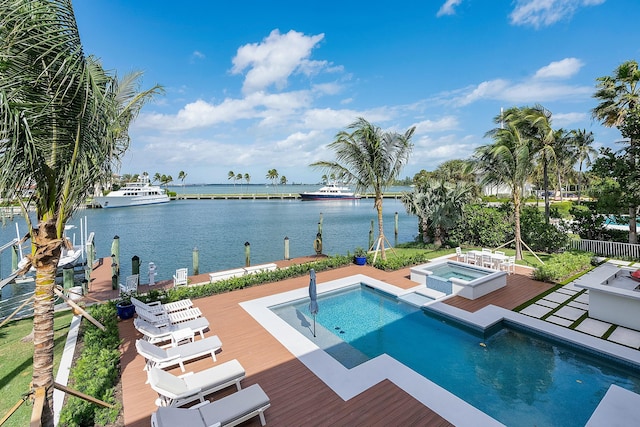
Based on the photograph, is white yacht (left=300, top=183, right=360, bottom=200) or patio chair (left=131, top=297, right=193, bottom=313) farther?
white yacht (left=300, top=183, right=360, bottom=200)

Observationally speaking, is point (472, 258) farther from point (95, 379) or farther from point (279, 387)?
point (95, 379)

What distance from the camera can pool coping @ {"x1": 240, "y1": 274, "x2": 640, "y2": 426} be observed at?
4.87 meters

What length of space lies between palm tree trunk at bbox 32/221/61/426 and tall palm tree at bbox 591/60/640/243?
762 inches

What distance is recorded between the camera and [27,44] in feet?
11.5

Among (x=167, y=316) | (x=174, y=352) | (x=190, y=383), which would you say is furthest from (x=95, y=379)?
(x=167, y=316)

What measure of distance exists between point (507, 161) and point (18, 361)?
57.8 ft

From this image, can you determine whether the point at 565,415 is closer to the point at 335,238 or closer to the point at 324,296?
the point at 324,296

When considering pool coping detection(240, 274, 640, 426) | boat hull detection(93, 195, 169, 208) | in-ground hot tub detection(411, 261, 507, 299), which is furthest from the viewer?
boat hull detection(93, 195, 169, 208)

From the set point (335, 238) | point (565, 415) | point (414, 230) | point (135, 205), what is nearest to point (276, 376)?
point (565, 415)

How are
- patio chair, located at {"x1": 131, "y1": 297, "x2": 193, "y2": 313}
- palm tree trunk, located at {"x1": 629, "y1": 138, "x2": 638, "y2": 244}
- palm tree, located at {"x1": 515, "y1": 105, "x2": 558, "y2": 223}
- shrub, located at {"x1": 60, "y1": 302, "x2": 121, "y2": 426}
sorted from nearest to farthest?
shrub, located at {"x1": 60, "y1": 302, "x2": 121, "y2": 426}, patio chair, located at {"x1": 131, "y1": 297, "x2": 193, "y2": 313}, palm tree trunk, located at {"x1": 629, "y1": 138, "x2": 638, "y2": 244}, palm tree, located at {"x1": 515, "y1": 105, "x2": 558, "y2": 223}

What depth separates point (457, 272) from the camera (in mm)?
13195

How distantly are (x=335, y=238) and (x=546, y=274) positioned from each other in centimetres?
1881

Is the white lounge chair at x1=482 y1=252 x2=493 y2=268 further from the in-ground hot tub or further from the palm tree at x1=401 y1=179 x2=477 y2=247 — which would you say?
the palm tree at x1=401 y1=179 x2=477 y2=247

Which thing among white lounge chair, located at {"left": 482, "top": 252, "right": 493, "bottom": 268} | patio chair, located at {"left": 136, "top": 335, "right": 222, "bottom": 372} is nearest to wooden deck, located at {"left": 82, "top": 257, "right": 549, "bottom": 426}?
patio chair, located at {"left": 136, "top": 335, "right": 222, "bottom": 372}
